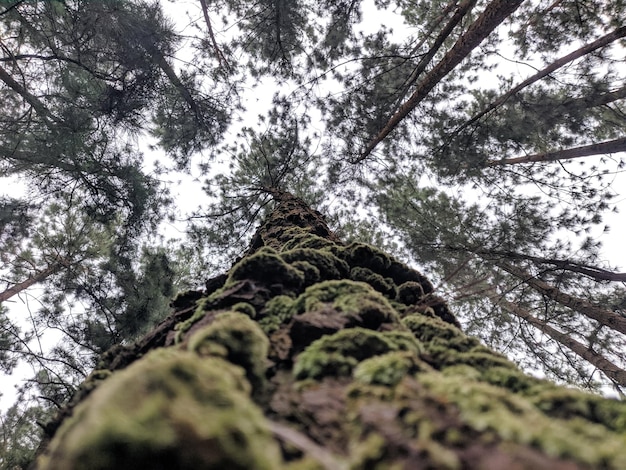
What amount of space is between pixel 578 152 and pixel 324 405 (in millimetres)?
8149

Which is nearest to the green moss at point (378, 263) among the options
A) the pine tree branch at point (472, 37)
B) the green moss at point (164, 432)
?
the green moss at point (164, 432)

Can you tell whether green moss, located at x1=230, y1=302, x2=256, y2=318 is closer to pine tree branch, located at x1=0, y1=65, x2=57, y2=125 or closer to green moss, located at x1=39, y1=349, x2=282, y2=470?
green moss, located at x1=39, y1=349, x2=282, y2=470

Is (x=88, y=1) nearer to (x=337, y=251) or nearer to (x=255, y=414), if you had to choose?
(x=337, y=251)

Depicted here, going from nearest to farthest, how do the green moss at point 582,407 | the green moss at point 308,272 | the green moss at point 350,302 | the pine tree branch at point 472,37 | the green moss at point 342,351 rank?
the green moss at point 582,407 < the green moss at point 342,351 < the green moss at point 350,302 < the green moss at point 308,272 < the pine tree branch at point 472,37

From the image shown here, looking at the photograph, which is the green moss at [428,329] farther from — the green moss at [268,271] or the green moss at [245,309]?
the green moss at [245,309]

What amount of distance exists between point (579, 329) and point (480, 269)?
238cm

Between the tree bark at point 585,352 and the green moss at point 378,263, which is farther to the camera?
the tree bark at point 585,352

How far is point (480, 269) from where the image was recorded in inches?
293

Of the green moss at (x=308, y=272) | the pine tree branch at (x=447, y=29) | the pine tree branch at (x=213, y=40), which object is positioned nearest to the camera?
the green moss at (x=308, y=272)

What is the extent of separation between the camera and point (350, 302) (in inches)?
61.5

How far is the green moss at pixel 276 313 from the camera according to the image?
4.86 feet

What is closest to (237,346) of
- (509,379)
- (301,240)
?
(509,379)

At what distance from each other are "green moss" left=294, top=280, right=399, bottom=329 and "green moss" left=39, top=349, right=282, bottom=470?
34.1 inches

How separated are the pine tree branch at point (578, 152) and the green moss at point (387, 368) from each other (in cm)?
721
